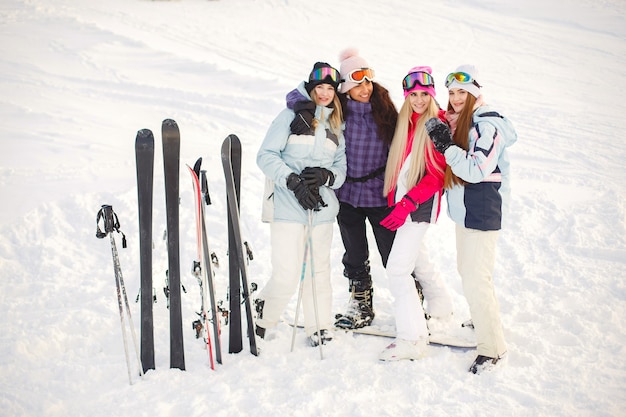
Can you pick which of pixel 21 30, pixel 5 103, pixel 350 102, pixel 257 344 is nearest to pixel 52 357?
pixel 257 344

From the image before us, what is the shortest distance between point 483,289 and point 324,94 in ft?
5.28

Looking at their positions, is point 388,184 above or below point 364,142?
below

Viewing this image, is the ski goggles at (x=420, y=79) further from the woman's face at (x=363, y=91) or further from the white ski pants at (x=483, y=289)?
the white ski pants at (x=483, y=289)

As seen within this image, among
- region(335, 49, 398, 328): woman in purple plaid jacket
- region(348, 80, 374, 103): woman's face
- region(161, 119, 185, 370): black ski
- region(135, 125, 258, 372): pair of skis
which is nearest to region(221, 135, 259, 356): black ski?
region(135, 125, 258, 372): pair of skis

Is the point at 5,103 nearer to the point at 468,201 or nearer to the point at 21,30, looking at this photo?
the point at 21,30

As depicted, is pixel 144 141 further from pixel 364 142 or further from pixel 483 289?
pixel 483 289

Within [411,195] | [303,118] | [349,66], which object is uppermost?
[349,66]

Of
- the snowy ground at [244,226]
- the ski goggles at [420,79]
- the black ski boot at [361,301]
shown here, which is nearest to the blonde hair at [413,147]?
the ski goggles at [420,79]

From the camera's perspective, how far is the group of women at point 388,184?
3.09 m

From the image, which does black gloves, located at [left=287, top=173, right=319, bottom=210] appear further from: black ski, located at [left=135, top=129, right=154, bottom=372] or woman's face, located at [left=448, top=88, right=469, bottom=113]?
woman's face, located at [left=448, top=88, right=469, bottom=113]

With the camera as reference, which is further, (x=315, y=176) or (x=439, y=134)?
(x=315, y=176)

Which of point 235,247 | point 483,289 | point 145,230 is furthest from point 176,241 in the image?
point 483,289

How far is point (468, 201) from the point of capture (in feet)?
10.2

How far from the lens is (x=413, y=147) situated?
10.8 feet
